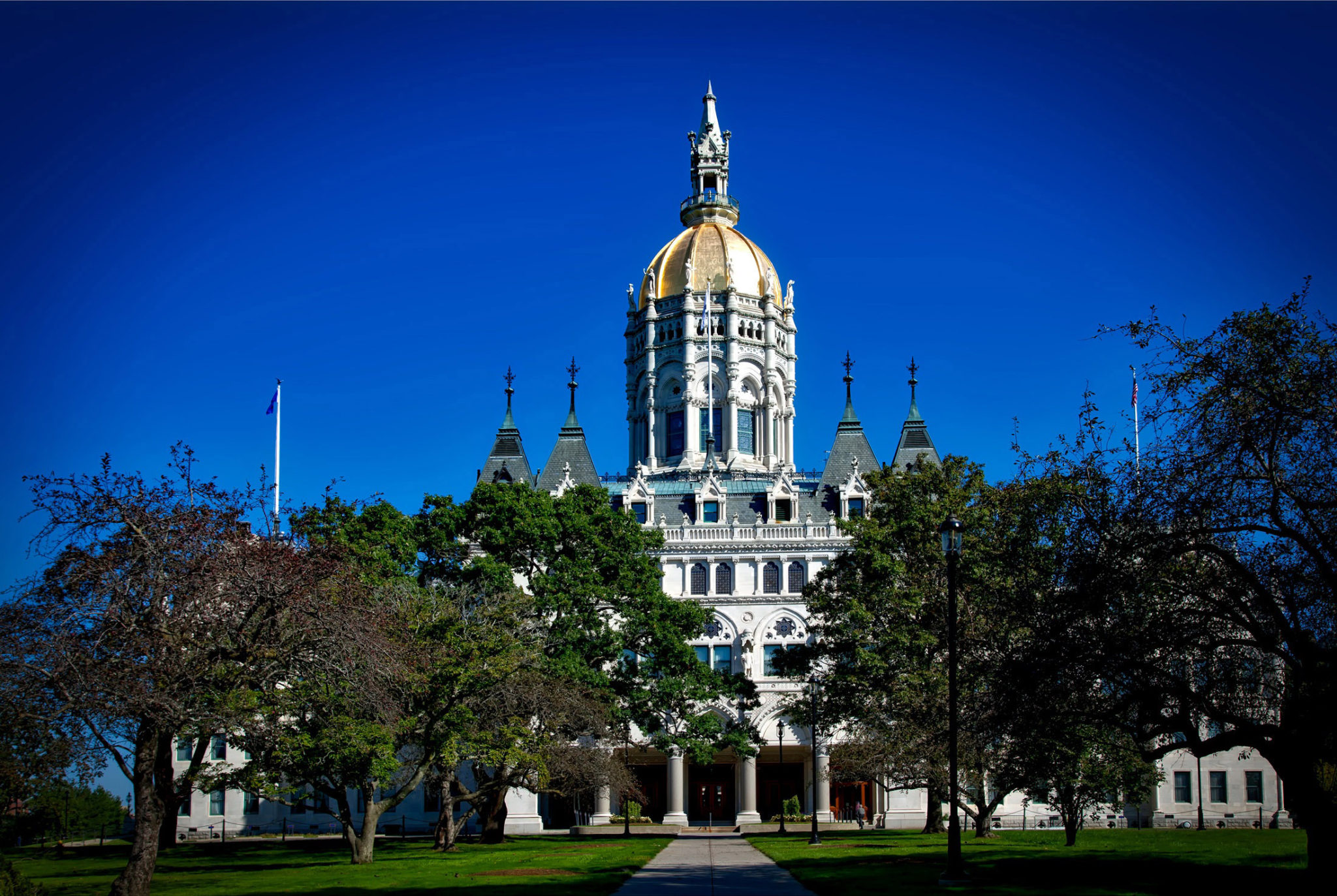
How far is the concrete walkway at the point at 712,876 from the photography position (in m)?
26.5

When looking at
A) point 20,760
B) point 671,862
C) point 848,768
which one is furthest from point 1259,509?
point 848,768

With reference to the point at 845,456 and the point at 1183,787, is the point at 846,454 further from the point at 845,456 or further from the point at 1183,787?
the point at 1183,787

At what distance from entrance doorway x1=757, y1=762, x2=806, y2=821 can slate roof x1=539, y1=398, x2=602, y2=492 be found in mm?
20300

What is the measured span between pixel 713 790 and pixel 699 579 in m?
12.1

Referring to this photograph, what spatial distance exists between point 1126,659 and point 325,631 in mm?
16477

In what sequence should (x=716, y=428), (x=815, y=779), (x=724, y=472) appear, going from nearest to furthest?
1. (x=815, y=779)
2. (x=724, y=472)
3. (x=716, y=428)

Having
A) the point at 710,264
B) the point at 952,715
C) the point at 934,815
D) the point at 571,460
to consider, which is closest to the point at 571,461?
the point at 571,460

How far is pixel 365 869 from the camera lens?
1428 inches

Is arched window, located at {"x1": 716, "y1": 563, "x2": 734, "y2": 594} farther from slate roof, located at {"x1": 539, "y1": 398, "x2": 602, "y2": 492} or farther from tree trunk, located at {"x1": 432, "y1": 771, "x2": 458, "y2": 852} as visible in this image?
tree trunk, located at {"x1": 432, "y1": 771, "x2": 458, "y2": 852}

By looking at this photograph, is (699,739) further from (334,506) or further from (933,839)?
(334,506)

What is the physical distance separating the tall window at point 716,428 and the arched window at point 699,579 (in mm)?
17619

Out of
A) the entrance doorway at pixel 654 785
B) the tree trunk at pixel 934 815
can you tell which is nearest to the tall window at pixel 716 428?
the entrance doorway at pixel 654 785

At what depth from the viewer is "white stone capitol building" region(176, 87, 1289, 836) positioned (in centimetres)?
6994

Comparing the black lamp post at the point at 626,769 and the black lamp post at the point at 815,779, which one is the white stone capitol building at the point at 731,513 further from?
the black lamp post at the point at 815,779
